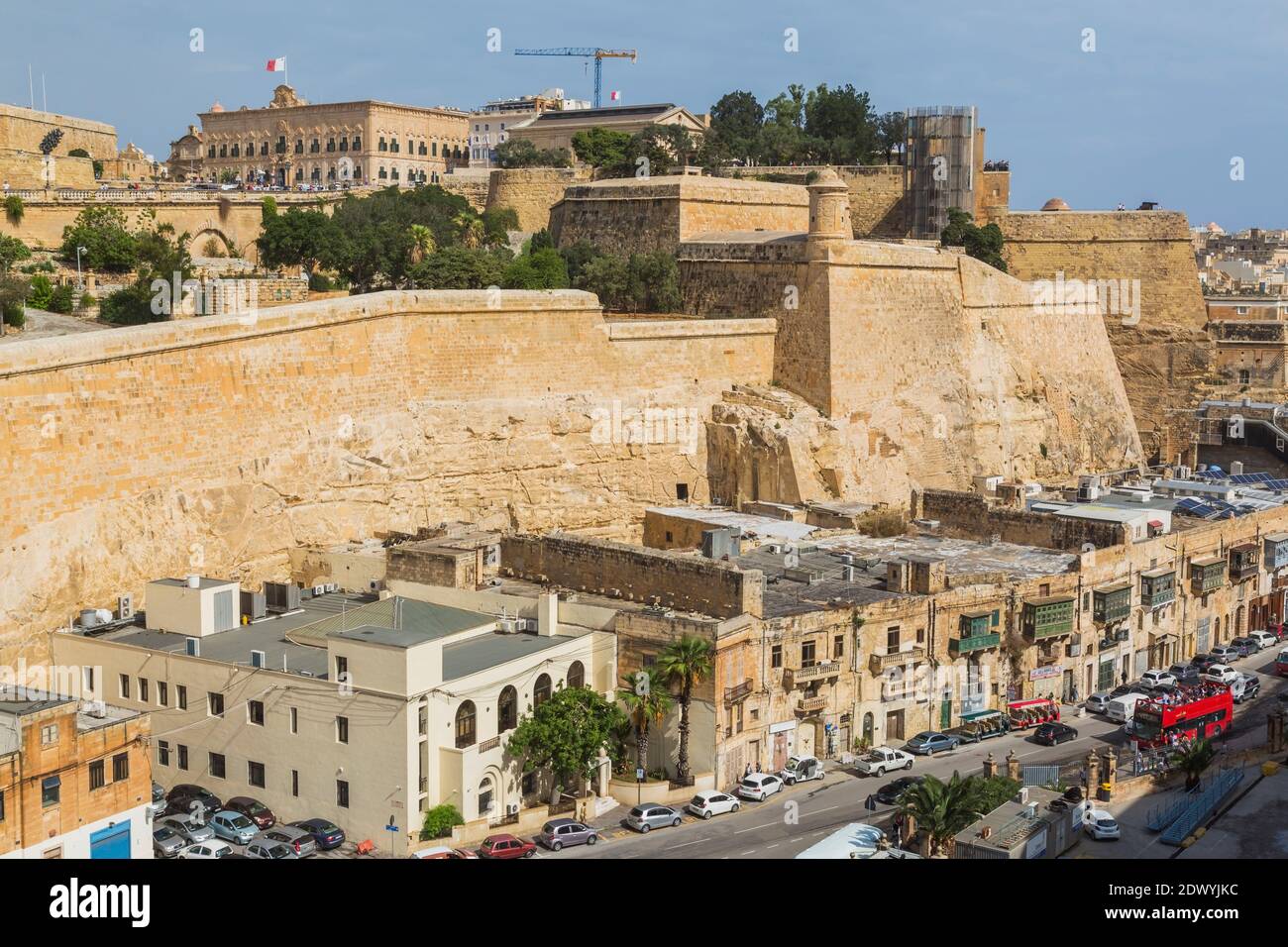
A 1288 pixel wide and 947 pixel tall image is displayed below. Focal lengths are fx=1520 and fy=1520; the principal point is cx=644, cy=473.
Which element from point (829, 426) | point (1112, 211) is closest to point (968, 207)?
point (1112, 211)

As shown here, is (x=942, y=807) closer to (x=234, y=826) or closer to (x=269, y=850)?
(x=269, y=850)

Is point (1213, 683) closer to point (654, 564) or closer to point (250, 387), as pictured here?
point (654, 564)

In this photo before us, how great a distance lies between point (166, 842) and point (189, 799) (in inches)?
78.6

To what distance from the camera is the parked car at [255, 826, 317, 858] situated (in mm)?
18797

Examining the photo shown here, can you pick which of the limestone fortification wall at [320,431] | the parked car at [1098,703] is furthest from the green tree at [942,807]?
the limestone fortification wall at [320,431]

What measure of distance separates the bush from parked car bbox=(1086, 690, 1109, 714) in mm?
12109

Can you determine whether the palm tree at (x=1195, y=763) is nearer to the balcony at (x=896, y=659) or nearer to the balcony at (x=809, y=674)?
the balcony at (x=896, y=659)

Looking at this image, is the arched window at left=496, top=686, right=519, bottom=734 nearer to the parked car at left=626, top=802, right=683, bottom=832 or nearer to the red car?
the red car

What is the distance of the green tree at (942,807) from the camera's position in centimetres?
1786

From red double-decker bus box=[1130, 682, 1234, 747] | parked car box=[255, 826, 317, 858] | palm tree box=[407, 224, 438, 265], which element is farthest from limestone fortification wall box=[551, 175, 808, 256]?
parked car box=[255, 826, 317, 858]

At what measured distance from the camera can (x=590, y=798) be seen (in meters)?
21.0

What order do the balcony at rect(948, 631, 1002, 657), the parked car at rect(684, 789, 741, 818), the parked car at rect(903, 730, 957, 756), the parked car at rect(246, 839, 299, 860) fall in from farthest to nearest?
the balcony at rect(948, 631, 1002, 657), the parked car at rect(903, 730, 957, 756), the parked car at rect(684, 789, 741, 818), the parked car at rect(246, 839, 299, 860)

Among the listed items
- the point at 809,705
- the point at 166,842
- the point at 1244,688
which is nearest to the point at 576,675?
the point at 809,705

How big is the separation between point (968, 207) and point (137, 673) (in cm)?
3629
